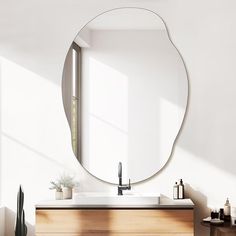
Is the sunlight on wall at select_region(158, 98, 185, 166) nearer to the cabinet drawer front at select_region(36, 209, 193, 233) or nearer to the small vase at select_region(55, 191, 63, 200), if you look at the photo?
the cabinet drawer front at select_region(36, 209, 193, 233)

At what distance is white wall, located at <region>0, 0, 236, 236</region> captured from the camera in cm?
388

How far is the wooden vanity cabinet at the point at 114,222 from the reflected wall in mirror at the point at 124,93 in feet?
1.53

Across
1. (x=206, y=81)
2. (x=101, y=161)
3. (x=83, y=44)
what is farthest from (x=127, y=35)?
(x=101, y=161)

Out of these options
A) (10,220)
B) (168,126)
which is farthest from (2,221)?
(168,126)

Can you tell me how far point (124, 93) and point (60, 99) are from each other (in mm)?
527

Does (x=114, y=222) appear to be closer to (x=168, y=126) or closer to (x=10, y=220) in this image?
(x=168, y=126)

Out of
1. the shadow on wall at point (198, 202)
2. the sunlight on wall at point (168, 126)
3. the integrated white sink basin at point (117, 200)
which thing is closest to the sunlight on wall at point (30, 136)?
the integrated white sink basin at point (117, 200)

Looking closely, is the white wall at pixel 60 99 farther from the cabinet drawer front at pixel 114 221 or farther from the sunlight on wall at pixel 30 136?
the cabinet drawer front at pixel 114 221

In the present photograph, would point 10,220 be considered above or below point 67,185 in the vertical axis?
below

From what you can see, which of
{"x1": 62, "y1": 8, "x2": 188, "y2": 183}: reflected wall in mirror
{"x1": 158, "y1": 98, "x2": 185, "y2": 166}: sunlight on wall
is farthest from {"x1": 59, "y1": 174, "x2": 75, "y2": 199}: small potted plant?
{"x1": 158, "y1": 98, "x2": 185, "y2": 166}: sunlight on wall

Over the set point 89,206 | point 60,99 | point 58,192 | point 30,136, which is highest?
point 60,99

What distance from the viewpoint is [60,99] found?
404 centimetres

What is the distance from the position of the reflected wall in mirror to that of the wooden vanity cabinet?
467mm

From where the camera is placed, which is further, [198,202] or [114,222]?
[198,202]
